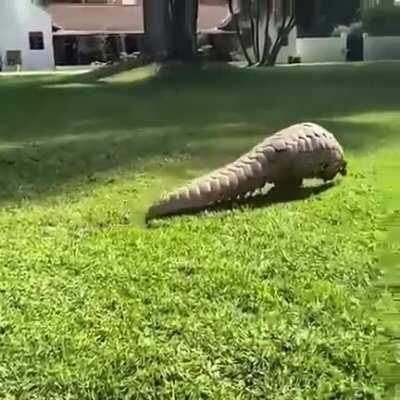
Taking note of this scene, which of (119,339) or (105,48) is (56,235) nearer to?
(119,339)

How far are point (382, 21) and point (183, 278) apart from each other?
22.2 m

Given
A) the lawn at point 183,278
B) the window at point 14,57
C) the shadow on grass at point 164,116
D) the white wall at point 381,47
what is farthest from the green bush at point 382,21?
the lawn at point 183,278

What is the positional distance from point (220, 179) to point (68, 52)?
87.0 ft

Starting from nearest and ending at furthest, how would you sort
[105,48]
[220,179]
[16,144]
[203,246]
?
[203,246] < [220,179] < [16,144] < [105,48]

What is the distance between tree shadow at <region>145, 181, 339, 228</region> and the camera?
4.75 m

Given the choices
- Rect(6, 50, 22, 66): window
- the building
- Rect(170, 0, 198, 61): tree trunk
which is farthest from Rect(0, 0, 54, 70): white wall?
Rect(170, 0, 198, 61): tree trunk

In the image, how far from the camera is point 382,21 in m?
24.5

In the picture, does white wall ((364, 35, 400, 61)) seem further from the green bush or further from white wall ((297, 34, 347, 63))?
white wall ((297, 34, 347, 63))

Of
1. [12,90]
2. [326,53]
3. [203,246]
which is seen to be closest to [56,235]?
[203,246]

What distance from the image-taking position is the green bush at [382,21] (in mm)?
24438

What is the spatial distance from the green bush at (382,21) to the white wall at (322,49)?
2.57 feet

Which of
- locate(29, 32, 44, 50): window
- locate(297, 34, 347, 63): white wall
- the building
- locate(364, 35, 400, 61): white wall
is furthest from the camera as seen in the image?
locate(29, 32, 44, 50): window

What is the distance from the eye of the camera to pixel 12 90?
1312 centimetres

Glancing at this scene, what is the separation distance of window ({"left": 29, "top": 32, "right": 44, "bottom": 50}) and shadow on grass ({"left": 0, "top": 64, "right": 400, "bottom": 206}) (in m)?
15.9
